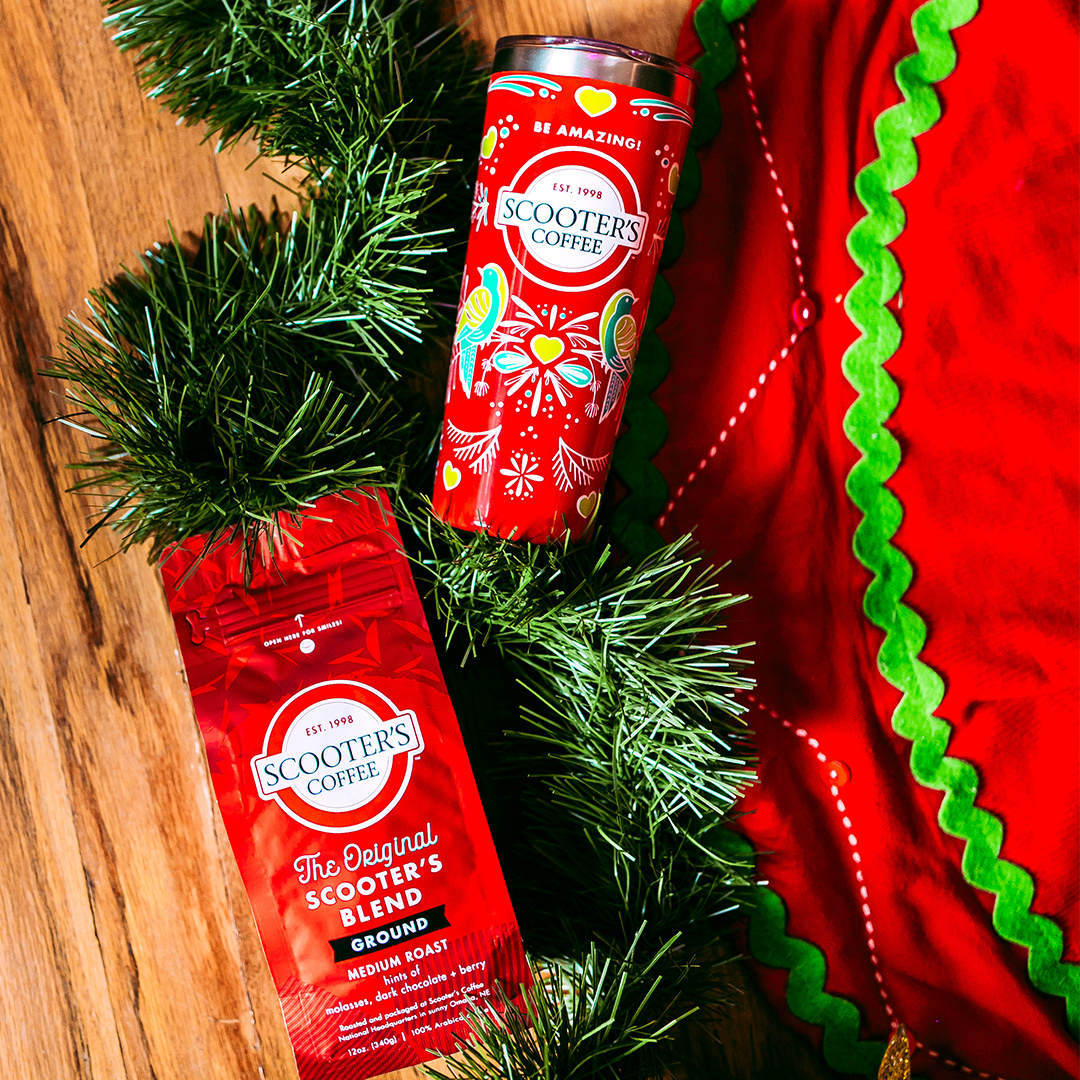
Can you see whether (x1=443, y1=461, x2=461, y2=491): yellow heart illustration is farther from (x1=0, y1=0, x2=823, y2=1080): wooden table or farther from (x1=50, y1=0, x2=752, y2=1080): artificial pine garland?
(x1=0, y1=0, x2=823, y2=1080): wooden table

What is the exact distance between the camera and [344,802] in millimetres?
537

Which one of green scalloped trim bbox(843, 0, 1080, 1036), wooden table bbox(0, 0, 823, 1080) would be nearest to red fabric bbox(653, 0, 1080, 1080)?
green scalloped trim bbox(843, 0, 1080, 1036)

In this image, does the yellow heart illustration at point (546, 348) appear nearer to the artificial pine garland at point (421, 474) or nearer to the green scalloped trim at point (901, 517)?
the artificial pine garland at point (421, 474)

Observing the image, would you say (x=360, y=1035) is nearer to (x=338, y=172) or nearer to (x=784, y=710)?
(x=784, y=710)

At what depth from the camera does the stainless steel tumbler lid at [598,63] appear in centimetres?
47

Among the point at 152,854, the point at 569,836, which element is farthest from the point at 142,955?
the point at 569,836

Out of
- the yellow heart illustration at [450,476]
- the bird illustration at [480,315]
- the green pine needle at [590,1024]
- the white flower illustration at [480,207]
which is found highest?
the white flower illustration at [480,207]

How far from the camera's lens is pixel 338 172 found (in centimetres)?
55

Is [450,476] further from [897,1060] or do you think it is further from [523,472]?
[897,1060]

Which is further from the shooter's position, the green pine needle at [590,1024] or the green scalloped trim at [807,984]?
the green scalloped trim at [807,984]

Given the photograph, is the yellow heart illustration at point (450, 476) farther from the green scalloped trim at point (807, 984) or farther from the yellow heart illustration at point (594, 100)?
the green scalloped trim at point (807, 984)

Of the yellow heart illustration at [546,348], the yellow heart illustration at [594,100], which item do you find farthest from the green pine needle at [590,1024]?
the yellow heart illustration at [594,100]

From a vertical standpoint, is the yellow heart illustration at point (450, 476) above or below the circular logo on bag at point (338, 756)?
above

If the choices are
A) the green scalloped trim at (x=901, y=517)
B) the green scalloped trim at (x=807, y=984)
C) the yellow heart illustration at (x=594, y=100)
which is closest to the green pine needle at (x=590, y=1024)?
the green scalloped trim at (x=807, y=984)
